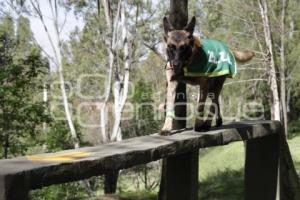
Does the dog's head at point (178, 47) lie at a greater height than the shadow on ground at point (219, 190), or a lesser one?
greater

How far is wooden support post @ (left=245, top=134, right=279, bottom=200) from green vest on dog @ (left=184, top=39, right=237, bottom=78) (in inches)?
57.4

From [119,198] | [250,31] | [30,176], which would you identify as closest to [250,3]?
[250,31]

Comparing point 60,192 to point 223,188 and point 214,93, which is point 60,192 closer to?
point 223,188

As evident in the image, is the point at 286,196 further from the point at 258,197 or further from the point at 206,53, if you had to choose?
the point at 206,53

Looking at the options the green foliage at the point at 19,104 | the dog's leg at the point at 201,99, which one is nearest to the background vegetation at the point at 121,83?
the green foliage at the point at 19,104

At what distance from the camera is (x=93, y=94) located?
2438 cm

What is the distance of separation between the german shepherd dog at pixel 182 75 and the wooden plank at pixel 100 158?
0.53 ft

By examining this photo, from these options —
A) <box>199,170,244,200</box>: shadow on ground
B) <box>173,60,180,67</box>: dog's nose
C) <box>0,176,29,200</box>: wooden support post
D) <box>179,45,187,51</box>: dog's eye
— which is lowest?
<box>199,170,244,200</box>: shadow on ground

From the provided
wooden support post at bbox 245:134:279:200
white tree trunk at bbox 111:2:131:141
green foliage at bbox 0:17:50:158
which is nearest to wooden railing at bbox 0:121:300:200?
wooden support post at bbox 245:134:279:200

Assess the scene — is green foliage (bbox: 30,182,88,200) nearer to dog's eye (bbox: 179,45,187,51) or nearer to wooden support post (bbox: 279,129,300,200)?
wooden support post (bbox: 279,129,300,200)

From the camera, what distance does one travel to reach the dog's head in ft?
12.6

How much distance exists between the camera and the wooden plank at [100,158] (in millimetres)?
2322

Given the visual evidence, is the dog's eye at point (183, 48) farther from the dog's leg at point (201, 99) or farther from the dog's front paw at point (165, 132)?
the dog's front paw at point (165, 132)

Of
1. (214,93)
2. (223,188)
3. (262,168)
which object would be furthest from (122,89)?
(214,93)
